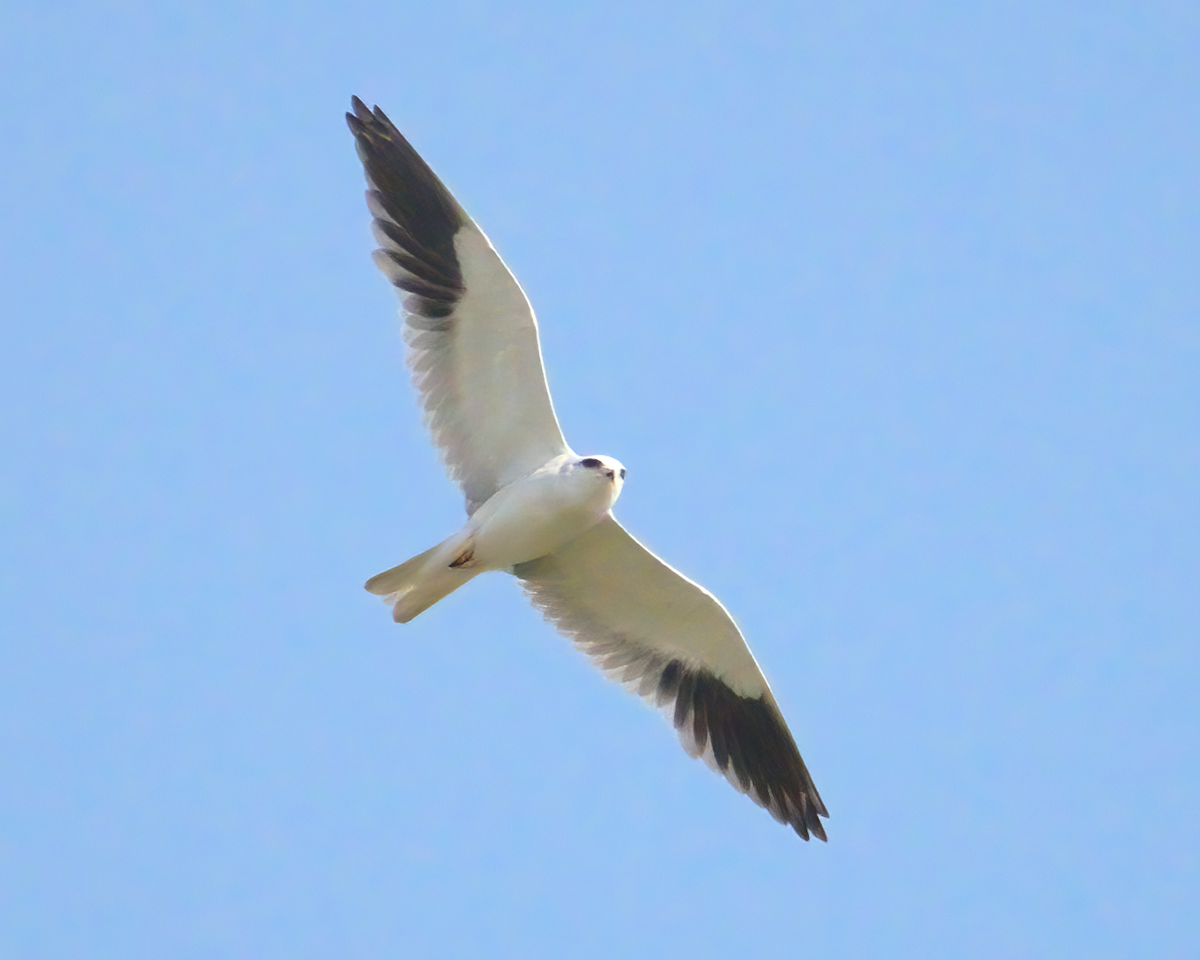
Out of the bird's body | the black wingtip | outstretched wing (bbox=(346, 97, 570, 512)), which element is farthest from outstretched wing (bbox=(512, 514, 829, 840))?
outstretched wing (bbox=(346, 97, 570, 512))

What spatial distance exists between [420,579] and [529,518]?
869mm

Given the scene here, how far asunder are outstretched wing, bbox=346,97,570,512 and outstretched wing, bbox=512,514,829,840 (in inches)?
40.8

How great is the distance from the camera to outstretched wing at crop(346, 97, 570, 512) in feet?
30.8

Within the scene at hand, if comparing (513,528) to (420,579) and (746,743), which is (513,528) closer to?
(420,579)

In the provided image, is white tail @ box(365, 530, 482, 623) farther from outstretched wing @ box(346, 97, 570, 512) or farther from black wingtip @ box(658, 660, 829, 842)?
black wingtip @ box(658, 660, 829, 842)

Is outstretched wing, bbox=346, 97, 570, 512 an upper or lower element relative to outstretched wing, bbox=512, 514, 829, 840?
upper

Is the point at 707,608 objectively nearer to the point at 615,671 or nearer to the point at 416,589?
the point at 615,671

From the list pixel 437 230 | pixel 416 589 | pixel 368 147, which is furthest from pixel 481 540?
pixel 368 147

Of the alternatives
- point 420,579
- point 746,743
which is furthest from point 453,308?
point 746,743

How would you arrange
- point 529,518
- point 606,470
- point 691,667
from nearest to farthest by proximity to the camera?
point 606,470 < point 529,518 < point 691,667

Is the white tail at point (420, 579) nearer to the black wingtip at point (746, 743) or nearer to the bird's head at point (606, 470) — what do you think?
the bird's head at point (606, 470)

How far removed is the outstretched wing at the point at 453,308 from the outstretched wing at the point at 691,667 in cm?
104

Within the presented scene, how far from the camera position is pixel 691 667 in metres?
10.3

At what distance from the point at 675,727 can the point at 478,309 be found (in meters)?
3.49
